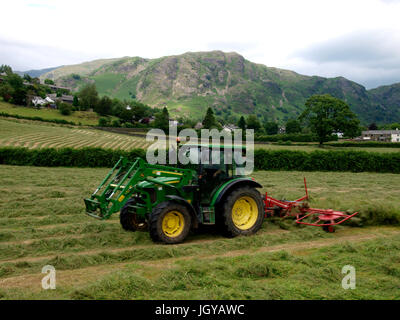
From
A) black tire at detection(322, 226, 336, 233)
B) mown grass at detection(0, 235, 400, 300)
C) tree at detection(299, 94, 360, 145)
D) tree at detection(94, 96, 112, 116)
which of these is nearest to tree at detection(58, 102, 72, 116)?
tree at detection(94, 96, 112, 116)

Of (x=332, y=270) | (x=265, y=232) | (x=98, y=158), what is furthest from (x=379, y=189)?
(x=98, y=158)

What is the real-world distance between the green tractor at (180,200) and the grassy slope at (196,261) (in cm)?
43

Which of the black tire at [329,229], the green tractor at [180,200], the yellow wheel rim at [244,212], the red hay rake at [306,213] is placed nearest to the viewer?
the green tractor at [180,200]

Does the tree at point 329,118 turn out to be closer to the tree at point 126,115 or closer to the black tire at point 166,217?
the tree at point 126,115

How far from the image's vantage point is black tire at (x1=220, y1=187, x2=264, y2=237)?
25.8 feet

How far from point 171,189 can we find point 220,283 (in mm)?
3015

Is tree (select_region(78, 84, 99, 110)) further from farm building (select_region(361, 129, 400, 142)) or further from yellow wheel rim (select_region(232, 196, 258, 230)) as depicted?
farm building (select_region(361, 129, 400, 142))

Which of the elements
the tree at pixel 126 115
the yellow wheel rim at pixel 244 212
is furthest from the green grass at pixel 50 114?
the yellow wheel rim at pixel 244 212

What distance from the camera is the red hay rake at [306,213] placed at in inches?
347

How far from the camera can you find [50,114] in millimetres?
77750

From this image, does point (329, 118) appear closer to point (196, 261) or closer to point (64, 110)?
point (196, 261)

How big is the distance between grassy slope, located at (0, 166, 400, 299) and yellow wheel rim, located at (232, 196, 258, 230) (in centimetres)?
59

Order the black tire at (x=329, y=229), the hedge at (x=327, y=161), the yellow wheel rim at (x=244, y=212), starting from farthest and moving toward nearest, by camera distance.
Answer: the hedge at (x=327, y=161)
the black tire at (x=329, y=229)
the yellow wheel rim at (x=244, y=212)
